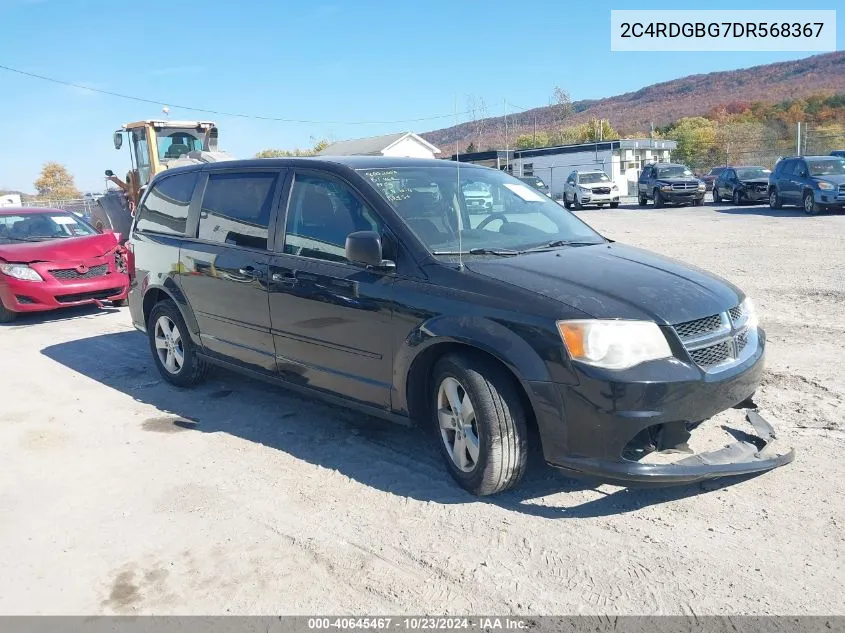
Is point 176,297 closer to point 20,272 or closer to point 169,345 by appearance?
point 169,345

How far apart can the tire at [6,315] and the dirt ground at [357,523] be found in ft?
14.5

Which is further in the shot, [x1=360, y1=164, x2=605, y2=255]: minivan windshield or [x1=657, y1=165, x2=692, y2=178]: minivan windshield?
[x1=657, y1=165, x2=692, y2=178]: minivan windshield

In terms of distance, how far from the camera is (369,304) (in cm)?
416

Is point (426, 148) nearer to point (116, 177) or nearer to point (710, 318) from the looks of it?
point (116, 177)

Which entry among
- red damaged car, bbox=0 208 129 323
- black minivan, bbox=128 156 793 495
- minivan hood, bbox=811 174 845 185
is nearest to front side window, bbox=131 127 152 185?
A: red damaged car, bbox=0 208 129 323

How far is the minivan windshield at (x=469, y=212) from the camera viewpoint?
423 centimetres

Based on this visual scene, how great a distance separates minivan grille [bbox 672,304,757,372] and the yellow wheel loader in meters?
14.7

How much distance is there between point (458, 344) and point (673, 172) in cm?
2738

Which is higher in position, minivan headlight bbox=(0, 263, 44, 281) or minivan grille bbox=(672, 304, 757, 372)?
minivan headlight bbox=(0, 263, 44, 281)


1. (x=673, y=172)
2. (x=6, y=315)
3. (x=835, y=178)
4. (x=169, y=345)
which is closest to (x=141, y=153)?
(x=6, y=315)

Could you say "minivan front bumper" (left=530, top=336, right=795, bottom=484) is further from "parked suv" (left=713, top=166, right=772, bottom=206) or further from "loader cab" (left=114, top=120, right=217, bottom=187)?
"parked suv" (left=713, top=166, right=772, bottom=206)

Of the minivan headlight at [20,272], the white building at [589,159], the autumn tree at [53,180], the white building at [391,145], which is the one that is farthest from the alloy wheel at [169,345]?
the autumn tree at [53,180]

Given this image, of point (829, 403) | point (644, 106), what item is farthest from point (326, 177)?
point (644, 106)

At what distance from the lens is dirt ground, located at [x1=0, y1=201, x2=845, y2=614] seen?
3000 mm
